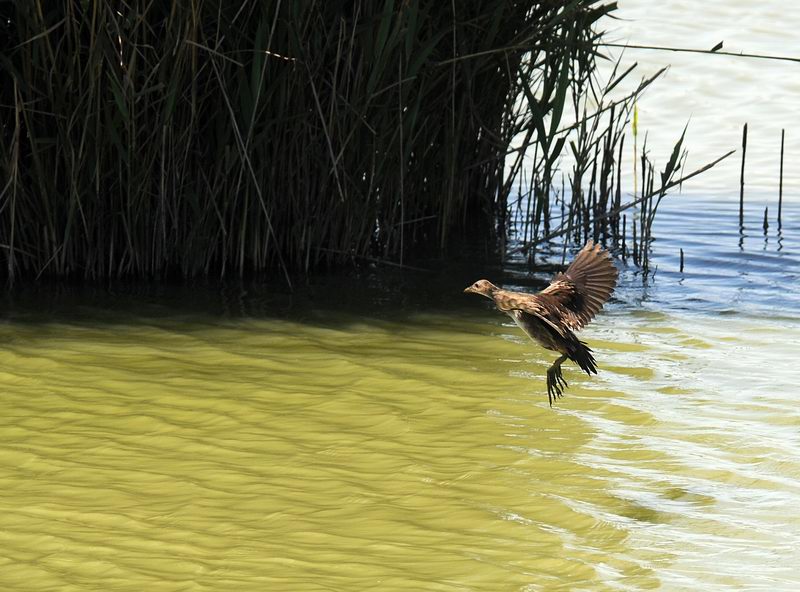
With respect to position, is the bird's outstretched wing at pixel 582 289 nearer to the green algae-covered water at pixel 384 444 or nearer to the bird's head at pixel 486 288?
the bird's head at pixel 486 288

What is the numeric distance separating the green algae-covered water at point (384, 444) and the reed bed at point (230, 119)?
290 millimetres

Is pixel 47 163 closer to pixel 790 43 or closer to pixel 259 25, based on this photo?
pixel 259 25

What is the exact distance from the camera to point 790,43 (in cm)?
1431

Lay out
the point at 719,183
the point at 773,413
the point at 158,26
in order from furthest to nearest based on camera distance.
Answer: the point at 719,183, the point at 158,26, the point at 773,413

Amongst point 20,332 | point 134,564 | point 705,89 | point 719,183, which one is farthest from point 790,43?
point 134,564

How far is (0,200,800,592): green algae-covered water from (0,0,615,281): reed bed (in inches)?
Answer: 11.4

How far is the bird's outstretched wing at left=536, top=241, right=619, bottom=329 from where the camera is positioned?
4328mm

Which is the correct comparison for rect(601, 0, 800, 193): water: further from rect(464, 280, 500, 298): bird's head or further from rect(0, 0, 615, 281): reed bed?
rect(464, 280, 500, 298): bird's head

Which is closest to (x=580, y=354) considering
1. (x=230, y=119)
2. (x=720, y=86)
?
(x=230, y=119)

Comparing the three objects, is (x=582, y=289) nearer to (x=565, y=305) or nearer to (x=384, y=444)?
(x=565, y=305)

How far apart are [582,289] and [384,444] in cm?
92

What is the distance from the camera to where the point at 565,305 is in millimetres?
4367

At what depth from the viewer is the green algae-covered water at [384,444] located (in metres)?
3.40

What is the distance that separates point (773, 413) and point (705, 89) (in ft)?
30.1
